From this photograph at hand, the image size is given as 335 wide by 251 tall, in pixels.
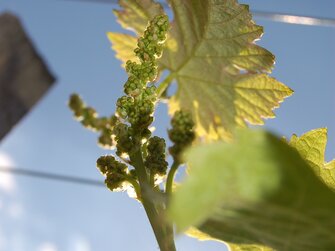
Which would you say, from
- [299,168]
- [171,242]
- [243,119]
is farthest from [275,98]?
[299,168]

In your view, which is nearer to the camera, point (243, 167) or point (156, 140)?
point (243, 167)

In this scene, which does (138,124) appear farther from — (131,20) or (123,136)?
(131,20)

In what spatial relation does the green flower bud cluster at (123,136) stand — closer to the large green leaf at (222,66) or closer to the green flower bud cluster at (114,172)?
the green flower bud cluster at (114,172)

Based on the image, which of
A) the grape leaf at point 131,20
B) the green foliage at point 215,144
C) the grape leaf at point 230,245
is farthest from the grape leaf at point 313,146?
the grape leaf at point 131,20

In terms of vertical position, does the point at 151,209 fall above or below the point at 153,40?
below

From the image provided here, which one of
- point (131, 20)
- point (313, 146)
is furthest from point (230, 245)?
point (131, 20)

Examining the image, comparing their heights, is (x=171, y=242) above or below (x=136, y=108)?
below

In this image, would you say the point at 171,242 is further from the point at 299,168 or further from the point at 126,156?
the point at 299,168
